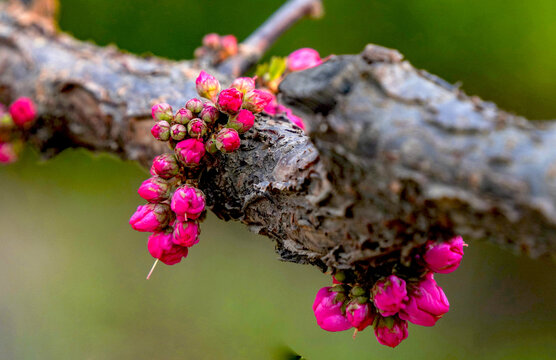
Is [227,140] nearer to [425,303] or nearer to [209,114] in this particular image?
[209,114]

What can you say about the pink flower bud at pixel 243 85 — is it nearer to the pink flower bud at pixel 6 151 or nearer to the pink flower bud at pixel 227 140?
the pink flower bud at pixel 227 140

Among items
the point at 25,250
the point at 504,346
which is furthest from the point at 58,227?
the point at 504,346

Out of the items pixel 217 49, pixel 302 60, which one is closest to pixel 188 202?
pixel 302 60

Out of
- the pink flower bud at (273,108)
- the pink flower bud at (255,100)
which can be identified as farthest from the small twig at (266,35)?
the pink flower bud at (255,100)

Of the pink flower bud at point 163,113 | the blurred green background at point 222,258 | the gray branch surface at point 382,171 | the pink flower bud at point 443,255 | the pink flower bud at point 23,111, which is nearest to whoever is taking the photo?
the gray branch surface at point 382,171

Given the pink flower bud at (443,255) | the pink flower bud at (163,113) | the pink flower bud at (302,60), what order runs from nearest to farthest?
the pink flower bud at (443,255)
the pink flower bud at (163,113)
the pink flower bud at (302,60)

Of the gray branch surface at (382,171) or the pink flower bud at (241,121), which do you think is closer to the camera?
the gray branch surface at (382,171)
